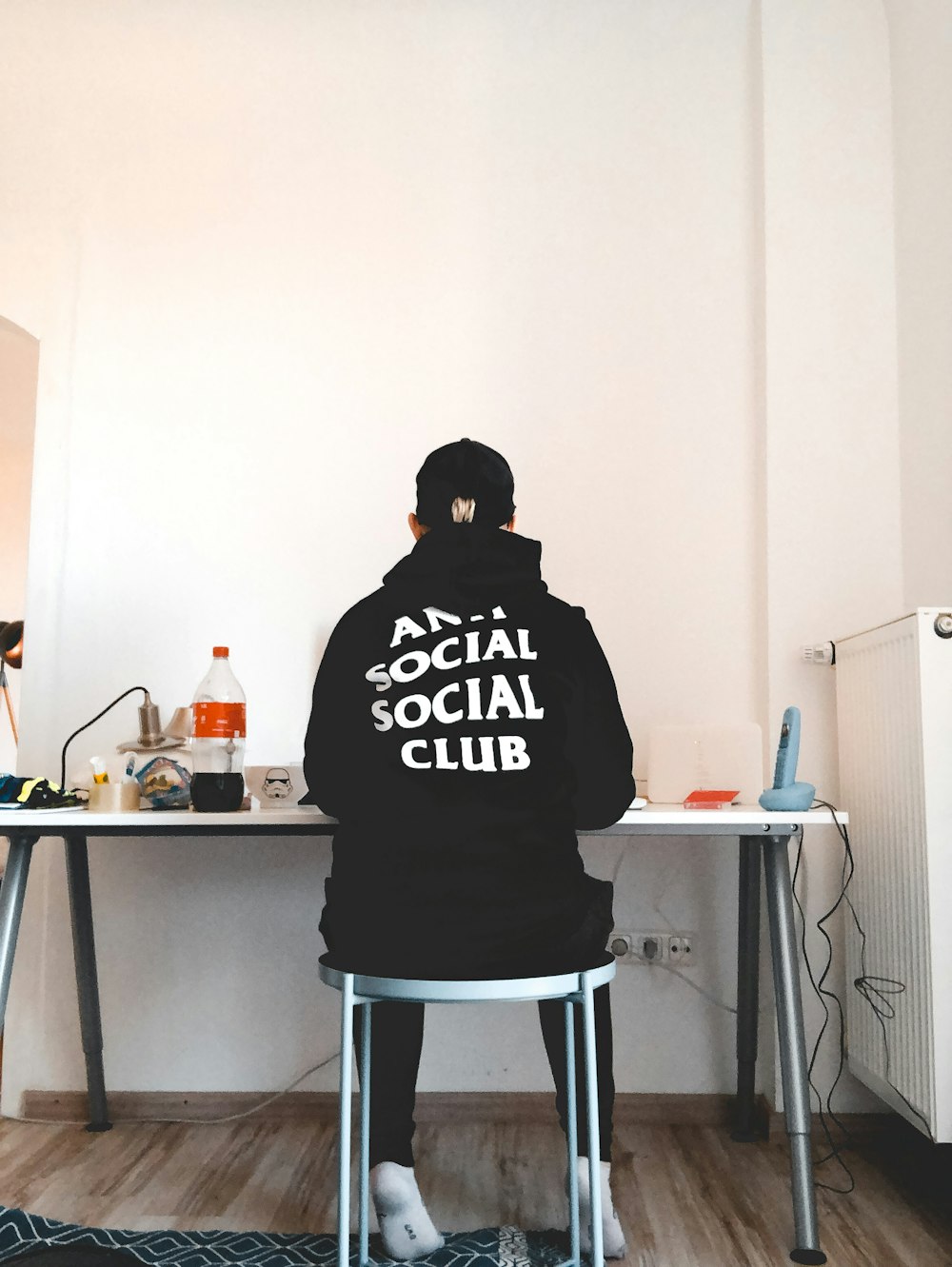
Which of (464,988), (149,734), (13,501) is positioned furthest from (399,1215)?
(13,501)

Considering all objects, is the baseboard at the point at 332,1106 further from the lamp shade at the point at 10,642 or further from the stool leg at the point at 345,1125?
the lamp shade at the point at 10,642

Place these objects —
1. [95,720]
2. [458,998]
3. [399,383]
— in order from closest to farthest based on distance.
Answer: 1. [458,998]
2. [95,720]
3. [399,383]

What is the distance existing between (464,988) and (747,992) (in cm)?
110

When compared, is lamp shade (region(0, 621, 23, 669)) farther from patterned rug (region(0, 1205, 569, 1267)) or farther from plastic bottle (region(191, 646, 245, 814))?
patterned rug (region(0, 1205, 569, 1267))

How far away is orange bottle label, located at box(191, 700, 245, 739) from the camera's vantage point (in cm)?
201

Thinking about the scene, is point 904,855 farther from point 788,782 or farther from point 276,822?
point 276,822

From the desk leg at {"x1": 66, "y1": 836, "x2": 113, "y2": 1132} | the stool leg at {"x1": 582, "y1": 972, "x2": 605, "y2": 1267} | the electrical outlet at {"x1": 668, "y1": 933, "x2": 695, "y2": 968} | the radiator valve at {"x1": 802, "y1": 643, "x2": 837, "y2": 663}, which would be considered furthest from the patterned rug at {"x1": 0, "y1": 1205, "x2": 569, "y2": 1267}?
the radiator valve at {"x1": 802, "y1": 643, "x2": 837, "y2": 663}

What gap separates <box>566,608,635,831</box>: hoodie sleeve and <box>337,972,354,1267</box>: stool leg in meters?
0.42

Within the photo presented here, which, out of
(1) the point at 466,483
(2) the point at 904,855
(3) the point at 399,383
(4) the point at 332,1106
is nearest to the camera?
(1) the point at 466,483

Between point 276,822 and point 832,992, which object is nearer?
point 276,822

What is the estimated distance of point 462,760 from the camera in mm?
1350

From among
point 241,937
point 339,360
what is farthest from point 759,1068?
point 339,360

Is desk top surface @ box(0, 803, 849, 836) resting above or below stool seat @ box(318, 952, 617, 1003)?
above

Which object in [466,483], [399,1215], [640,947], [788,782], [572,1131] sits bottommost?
[399,1215]
